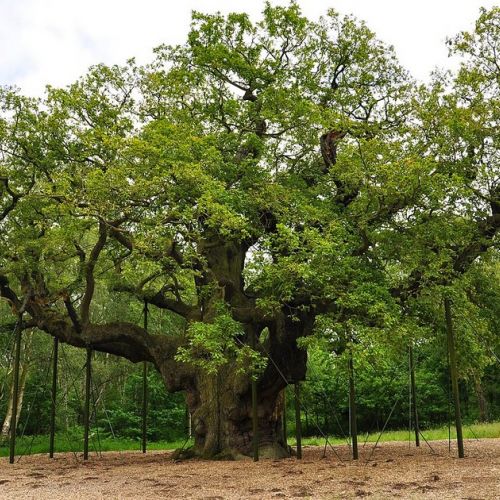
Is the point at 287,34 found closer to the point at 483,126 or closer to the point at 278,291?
the point at 483,126

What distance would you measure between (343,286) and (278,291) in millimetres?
1327

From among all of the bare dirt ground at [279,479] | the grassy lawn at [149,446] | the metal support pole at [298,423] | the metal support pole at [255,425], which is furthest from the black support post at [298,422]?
the grassy lawn at [149,446]

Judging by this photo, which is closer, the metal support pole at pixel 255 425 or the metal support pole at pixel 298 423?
the metal support pole at pixel 255 425

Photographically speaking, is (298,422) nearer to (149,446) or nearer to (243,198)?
(243,198)

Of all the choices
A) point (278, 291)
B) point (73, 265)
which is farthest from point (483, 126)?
point (73, 265)

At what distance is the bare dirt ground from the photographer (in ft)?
25.5

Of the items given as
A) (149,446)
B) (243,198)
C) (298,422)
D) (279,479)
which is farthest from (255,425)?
(149,446)

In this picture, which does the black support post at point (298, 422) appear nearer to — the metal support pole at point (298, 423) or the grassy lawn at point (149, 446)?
the metal support pole at point (298, 423)

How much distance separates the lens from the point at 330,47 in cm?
1389

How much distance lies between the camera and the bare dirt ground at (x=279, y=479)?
7.78 meters

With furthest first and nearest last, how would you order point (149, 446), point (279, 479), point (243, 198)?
point (149, 446) → point (243, 198) → point (279, 479)

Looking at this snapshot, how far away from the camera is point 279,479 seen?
30.8 feet

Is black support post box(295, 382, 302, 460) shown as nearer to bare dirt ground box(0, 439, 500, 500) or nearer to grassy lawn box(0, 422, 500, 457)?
bare dirt ground box(0, 439, 500, 500)

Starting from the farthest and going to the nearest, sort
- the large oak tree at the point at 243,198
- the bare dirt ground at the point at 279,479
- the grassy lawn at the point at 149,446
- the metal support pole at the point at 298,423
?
the grassy lawn at the point at 149,446 → the metal support pole at the point at 298,423 → the large oak tree at the point at 243,198 → the bare dirt ground at the point at 279,479
